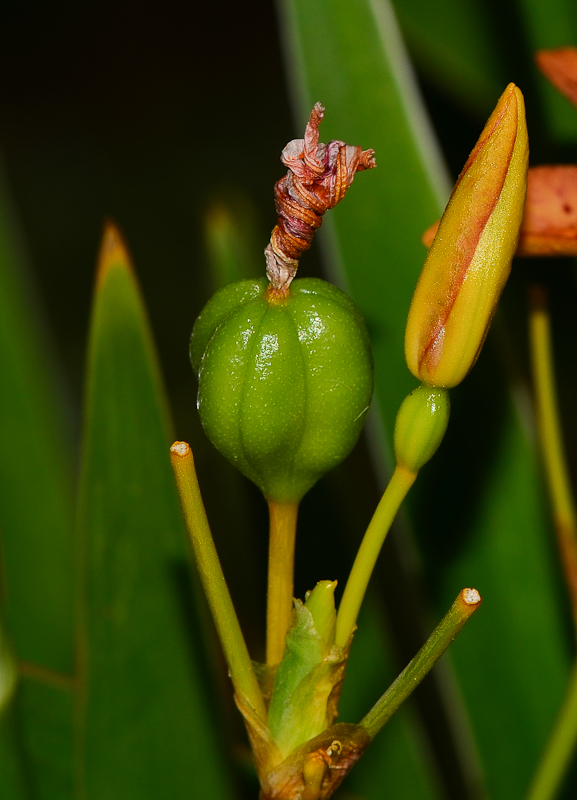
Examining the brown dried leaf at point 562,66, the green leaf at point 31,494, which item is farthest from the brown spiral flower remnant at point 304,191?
the green leaf at point 31,494

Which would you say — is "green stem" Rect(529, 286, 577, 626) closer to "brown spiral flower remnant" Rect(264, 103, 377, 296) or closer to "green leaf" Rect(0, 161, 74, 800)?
"brown spiral flower remnant" Rect(264, 103, 377, 296)

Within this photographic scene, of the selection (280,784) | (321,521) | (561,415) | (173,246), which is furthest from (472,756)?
(173,246)

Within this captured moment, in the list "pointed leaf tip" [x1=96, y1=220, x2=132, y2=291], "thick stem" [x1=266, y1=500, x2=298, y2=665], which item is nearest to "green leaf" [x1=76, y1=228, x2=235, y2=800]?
"pointed leaf tip" [x1=96, y1=220, x2=132, y2=291]

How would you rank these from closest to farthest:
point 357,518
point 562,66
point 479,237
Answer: point 479,237 → point 562,66 → point 357,518

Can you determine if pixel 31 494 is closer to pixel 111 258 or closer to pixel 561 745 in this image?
pixel 111 258

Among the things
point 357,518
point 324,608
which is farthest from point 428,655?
point 357,518
